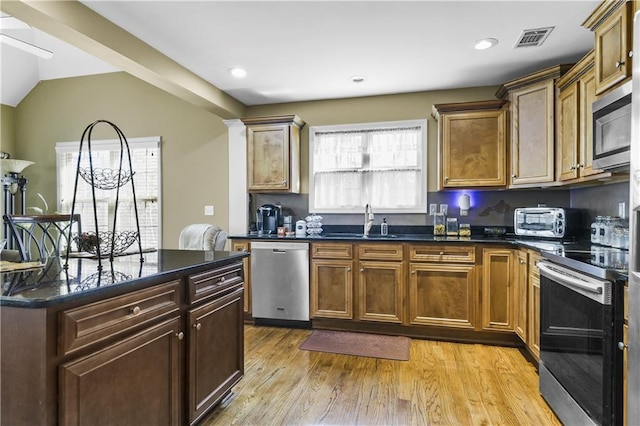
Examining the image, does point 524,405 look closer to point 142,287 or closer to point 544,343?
point 544,343

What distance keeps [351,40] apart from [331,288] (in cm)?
228

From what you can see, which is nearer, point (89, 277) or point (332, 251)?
point (89, 277)

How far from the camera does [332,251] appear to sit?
140 inches

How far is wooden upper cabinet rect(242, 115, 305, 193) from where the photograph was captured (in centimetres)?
400

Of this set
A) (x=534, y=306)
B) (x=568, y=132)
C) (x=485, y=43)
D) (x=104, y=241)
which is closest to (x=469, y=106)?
(x=485, y=43)

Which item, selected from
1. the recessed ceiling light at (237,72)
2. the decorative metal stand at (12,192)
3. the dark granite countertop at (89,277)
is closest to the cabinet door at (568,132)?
the dark granite countertop at (89,277)

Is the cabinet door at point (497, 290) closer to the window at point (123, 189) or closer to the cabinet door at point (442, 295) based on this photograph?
the cabinet door at point (442, 295)

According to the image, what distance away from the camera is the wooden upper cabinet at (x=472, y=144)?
3.43 metres

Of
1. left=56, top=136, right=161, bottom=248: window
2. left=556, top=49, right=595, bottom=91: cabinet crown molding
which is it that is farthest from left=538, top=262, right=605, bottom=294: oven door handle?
left=56, top=136, right=161, bottom=248: window

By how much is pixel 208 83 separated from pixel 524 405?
383 centimetres

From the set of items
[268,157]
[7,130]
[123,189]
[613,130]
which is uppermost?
[7,130]

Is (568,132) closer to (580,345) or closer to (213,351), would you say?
(580,345)

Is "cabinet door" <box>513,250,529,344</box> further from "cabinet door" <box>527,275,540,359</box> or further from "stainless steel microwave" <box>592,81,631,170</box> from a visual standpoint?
"stainless steel microwave" <box>592,81,631,170</box>

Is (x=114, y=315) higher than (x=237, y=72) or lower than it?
lower
